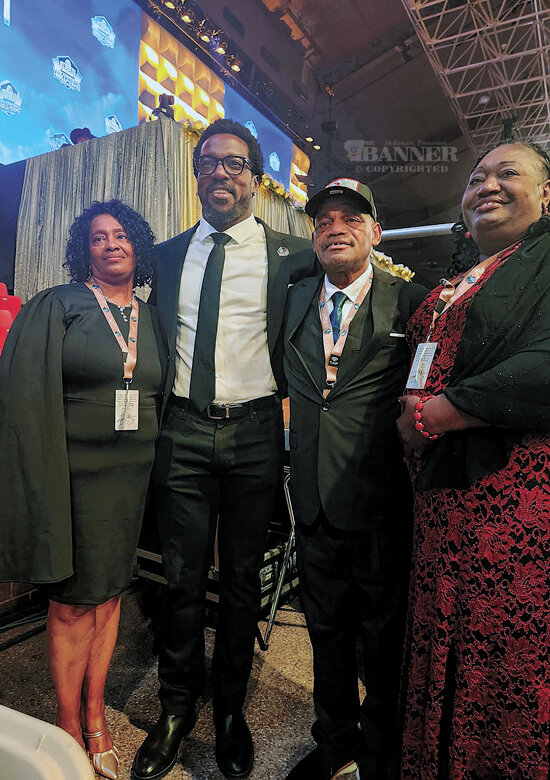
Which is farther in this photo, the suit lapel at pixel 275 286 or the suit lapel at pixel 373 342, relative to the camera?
the suit lapel at pixel 275 286

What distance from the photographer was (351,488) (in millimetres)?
1428

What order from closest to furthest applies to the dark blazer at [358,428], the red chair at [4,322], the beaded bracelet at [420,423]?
the beaded bracelet at [420,423], the dark blazer at [358,428], the red chair at [4,322]

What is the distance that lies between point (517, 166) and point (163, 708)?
210 cm

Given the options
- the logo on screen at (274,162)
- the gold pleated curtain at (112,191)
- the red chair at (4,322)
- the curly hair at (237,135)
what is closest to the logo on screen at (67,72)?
the gold pleated curtain at (112,191)

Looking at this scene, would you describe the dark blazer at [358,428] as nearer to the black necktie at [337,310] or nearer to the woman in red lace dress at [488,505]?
the black necktie at [337,310]

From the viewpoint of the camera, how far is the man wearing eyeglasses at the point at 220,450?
5.51 ft

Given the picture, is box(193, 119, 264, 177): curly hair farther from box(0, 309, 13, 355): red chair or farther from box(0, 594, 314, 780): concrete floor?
box(0, 594, 314, 780): concrete floor

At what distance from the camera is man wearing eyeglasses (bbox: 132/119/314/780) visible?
168cm

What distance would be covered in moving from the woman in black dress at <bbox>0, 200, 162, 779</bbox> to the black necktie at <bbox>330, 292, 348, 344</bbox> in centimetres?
65

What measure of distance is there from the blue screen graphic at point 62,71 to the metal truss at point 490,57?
4.67 meters

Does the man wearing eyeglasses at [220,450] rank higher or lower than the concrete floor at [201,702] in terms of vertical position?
higher

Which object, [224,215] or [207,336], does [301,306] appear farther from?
[224,215]

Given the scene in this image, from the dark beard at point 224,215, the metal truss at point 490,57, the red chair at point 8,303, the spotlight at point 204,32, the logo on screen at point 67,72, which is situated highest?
the metal truss at point 490,57

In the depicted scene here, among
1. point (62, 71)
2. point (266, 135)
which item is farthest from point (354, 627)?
point (266, 135)
